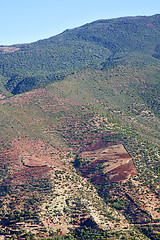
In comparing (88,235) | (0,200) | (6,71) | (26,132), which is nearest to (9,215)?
(0,200)

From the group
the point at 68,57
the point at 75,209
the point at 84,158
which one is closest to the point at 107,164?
the point at 84,158

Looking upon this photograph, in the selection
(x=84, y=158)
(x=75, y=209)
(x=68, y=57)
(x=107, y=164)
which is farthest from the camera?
(x=68, y=57)

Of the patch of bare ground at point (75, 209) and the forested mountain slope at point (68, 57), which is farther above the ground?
the forested mountain slope at point (68, 57)

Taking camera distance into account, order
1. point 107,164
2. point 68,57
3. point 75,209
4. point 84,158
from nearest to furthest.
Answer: point 75,209 → point 107,164 → point 84,158 → point 68,57

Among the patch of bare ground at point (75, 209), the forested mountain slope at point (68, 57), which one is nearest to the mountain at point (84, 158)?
the patch of bare ground at point (75, 209)

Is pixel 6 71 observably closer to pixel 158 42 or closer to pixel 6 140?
pixel 158 42

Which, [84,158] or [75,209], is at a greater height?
[84,158]

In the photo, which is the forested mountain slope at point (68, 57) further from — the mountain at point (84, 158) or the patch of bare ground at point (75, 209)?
the patch of bare ground at point (75, 209)

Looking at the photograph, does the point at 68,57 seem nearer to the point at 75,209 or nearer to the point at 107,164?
the point at 107,164

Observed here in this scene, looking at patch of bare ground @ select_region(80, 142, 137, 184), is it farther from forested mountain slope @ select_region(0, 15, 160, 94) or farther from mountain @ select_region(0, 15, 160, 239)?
forested mountain slope @ select_region(0, 15, 160, 94)
